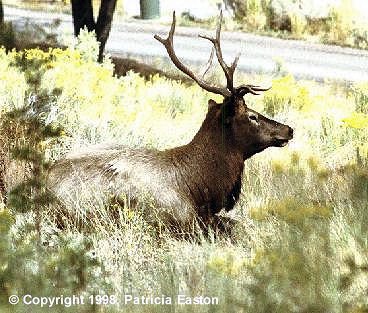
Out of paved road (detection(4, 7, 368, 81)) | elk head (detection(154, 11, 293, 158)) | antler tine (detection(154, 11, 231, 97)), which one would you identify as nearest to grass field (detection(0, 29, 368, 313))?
paved road (detection(4, 7, 368, 81))

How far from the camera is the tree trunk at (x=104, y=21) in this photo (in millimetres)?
5129

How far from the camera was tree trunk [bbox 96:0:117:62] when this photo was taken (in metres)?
5.13

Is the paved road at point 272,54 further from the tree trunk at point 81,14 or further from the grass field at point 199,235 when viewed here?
the tree trunk at point 81,14

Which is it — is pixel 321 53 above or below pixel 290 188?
above

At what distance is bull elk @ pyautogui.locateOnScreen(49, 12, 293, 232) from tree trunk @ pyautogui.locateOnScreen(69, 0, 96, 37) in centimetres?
83

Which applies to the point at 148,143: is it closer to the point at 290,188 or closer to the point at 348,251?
the point at 290,188

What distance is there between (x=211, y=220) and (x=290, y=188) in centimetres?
34

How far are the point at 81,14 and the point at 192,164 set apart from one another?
1.14 metres

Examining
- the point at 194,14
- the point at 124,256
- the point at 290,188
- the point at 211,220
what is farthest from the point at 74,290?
the point at 194,14

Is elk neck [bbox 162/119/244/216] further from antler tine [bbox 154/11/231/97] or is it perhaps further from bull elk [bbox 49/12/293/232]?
antler tine [bbox 154/11/231/97]

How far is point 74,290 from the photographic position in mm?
4211

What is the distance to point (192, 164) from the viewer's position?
4.49 metres

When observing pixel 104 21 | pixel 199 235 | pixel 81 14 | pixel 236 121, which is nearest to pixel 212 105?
pixel 236 121

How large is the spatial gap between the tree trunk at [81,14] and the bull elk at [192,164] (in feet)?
2.72
